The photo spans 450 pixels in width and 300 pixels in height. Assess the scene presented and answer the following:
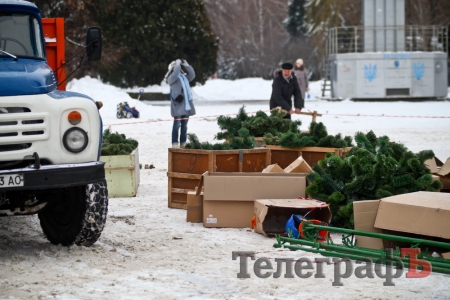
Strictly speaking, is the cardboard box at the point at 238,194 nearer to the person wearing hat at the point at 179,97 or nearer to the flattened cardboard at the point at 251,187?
the flattened cardboard at the point at 251,187

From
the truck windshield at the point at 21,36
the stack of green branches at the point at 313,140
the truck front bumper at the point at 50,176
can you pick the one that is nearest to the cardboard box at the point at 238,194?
the stack of green branches at the point at 313,140

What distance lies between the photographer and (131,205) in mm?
10469

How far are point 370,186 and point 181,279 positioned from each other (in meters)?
2.70

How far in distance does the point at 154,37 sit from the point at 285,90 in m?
24.6

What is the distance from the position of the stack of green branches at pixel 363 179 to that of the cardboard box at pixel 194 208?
3.91 feet

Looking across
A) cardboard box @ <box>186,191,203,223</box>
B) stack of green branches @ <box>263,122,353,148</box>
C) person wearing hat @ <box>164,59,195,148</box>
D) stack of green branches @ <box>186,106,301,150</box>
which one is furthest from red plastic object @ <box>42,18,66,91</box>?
person wearing hat @ <box>164,59,195,148</box>

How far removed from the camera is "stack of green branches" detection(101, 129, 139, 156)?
11.1m

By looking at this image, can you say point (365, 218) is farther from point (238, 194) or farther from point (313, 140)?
point (313, 140)

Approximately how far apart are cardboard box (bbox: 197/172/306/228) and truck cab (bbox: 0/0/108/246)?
1492mm

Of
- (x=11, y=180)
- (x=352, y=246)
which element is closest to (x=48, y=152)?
(x=11, y=180)

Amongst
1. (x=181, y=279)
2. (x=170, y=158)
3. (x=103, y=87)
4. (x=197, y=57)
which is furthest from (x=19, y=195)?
(x=197, y=57)

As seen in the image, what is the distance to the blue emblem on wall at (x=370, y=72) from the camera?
125 feet

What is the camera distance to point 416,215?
717cm

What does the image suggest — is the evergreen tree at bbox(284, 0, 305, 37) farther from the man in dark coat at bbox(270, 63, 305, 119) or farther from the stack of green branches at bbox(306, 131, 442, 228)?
the stack of green branches at bbox(306, 131, 442, 228)
